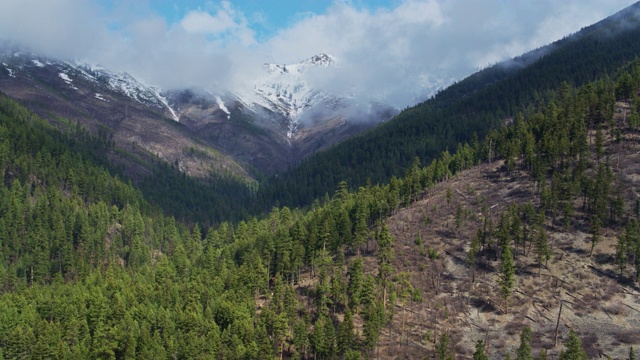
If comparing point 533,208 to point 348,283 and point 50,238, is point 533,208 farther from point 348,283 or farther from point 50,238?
point 50,238

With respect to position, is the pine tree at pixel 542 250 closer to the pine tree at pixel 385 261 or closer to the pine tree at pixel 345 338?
the pine tree at pixel 385 261

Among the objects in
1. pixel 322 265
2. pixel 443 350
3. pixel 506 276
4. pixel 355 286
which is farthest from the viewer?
pixel 322 265

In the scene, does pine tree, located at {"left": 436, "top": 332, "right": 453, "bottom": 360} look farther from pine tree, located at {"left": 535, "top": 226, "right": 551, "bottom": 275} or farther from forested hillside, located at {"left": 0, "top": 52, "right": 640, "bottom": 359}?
pine tree, located at {"left": 535, "top": 226, "right": 551, "bottom": 275}

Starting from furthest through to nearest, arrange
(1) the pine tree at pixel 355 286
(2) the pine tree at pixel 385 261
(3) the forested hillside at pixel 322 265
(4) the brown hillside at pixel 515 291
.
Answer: (2) the pine tree at pixel 385 261 < (1) the pine tree at pixel 355 286 < (4) the brown hillside at pixel 515 291 < (3) the forested hillside at pixel 322 265

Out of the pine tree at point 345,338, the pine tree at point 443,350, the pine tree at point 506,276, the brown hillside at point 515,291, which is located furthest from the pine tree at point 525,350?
the pine tree at point 345,338

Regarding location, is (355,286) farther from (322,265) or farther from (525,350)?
(525,350)

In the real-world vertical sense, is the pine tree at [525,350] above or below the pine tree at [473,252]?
below

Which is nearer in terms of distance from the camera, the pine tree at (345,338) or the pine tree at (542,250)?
the pine tree at (345,338)

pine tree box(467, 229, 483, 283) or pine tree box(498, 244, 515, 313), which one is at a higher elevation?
pine tree box(467, 229, 483, 283)

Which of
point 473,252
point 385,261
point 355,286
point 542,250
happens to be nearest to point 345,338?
point 355,286

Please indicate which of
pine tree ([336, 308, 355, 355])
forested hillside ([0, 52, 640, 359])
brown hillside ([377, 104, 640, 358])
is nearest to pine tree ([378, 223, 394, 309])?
forested hillside ([0, 52, 640, 359])

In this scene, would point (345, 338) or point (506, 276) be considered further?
point (506, 276)

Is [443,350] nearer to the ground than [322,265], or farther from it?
nearer to the ground
